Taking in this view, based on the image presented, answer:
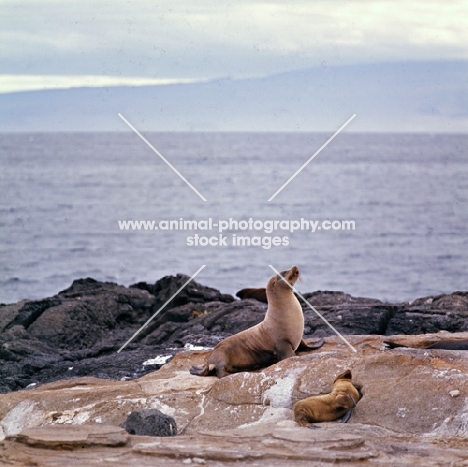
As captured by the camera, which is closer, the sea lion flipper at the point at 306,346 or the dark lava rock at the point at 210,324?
the sea lion flipper at the point at 306,346

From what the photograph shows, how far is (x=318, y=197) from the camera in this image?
43438mm

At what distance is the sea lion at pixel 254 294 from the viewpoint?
11214mm

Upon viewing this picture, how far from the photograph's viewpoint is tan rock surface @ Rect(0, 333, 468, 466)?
5.27 m

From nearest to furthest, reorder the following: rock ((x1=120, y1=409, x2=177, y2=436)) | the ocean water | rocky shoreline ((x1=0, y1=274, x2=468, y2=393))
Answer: rock ((x1=120, y1=409, x2=177, y2=436))
rocky shoreline ((x1=0, y1=274, x2=468, y2=393))
the ocean water

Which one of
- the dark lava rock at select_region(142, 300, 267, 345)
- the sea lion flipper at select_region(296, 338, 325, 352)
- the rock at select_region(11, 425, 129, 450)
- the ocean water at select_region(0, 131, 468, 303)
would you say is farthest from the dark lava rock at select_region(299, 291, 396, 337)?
the ocean water at select_region(0, 131, 468, 303)

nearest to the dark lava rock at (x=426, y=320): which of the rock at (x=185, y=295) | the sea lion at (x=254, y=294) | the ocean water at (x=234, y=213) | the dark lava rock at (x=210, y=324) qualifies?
the dark lava rock at (x=210, y=324)

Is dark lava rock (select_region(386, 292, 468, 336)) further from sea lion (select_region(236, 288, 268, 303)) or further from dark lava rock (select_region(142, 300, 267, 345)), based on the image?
sea lion (select_region(236, 288, 268, 303))

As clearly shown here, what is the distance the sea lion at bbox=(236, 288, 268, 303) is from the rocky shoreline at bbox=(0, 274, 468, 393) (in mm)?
279

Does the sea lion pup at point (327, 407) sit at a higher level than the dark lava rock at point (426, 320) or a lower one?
higher

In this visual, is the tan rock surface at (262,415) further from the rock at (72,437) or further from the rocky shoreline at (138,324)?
the rocky shoreline at (138,324)

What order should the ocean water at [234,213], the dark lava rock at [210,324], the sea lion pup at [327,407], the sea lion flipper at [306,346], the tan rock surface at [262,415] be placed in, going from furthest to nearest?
the ocean water at [234,213]
the dark lava rock at [210,324]
the sea lion flipper at [306,346]
the sea lion pup at [327,407]
the tan rock surface at [262,415]

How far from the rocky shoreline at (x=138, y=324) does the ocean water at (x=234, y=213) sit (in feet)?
30.9

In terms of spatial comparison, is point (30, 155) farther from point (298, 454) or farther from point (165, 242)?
point (298, 454)

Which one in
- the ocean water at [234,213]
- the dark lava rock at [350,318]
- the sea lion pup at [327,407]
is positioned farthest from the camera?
the ocean water at [234,213]
